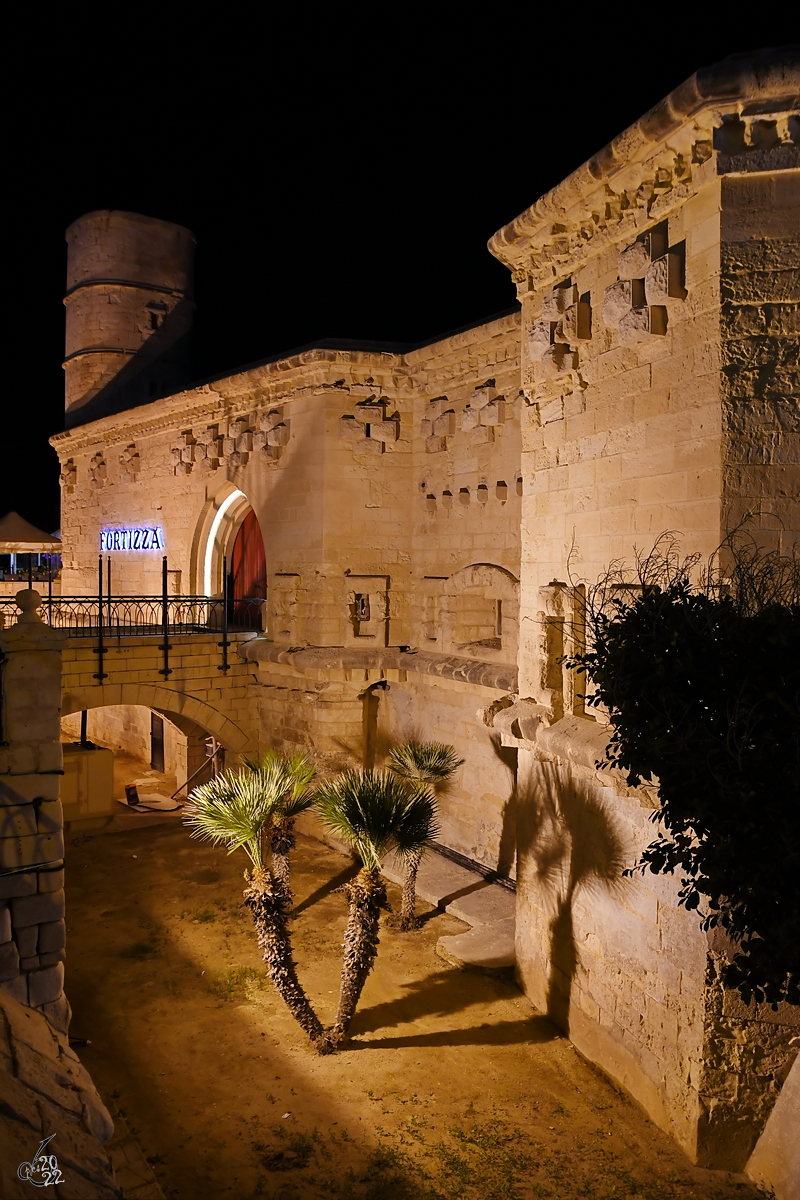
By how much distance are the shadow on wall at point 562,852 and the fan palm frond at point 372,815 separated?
889mm

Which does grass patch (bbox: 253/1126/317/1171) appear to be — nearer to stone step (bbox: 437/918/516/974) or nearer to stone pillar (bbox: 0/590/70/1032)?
stone pillar (bbox: 0/590/70/1032)

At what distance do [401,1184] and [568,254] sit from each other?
6100 mm

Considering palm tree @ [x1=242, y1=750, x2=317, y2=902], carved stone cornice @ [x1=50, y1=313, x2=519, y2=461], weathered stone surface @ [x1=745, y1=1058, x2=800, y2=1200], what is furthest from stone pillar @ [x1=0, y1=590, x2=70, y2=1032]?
carved stone cornice @ [x1=50, y1=313, x2=519, y2=461]

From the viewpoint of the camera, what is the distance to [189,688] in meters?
11.8

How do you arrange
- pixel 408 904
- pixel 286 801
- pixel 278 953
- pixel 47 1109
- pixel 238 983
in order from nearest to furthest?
1. pixel 47 1109
2. pixel 278 953
3. pixel 238 983
4. pixel 286 801
5. pixel 408 904

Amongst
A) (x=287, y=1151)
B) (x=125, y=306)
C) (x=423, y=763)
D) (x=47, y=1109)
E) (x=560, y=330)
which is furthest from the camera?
(x=125, y=306)

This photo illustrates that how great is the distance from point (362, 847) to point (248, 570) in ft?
27.4

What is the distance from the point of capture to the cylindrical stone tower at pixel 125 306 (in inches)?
663

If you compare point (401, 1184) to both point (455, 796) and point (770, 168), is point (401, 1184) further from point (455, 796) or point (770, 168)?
point (770, 168)

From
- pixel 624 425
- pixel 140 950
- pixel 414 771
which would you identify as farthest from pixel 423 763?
pixel 624 425

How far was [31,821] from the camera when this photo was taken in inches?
203

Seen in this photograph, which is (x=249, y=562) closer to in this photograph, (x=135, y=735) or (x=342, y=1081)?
(x=135, y=735)

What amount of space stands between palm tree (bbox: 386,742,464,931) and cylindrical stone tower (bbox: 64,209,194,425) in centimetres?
1072

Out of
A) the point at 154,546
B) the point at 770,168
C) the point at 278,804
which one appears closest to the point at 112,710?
the point at 154,546
